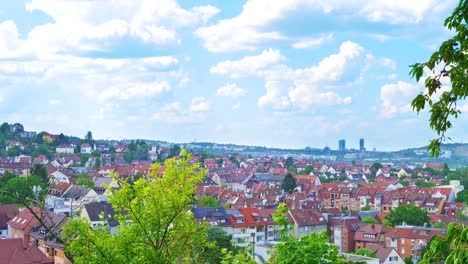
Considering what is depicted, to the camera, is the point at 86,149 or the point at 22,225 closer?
the point at 22,225

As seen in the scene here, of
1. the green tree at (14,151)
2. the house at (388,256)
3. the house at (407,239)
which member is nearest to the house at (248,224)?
the house at (407,239)

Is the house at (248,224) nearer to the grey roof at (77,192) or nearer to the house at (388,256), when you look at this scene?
the house at (388,256)

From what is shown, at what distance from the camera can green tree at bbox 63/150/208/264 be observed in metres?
12.2

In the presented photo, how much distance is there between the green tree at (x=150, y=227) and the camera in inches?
479

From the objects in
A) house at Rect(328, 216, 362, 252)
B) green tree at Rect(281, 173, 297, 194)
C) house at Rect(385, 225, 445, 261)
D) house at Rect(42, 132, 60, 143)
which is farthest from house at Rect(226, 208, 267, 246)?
house at Rect(42, 132, 60, 143)

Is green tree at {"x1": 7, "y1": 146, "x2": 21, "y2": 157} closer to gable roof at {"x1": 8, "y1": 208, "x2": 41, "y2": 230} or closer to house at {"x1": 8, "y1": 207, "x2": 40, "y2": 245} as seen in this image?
house at {"x1": 8, "y1": 207, "x2": 40, "y2": 245}

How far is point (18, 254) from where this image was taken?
3372 centimetres

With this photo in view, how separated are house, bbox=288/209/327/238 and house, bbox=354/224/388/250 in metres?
3.74

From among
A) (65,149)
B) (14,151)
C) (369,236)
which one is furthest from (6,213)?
(65,149)

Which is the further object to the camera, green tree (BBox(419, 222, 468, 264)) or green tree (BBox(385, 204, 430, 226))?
green tree (BBox(385, 204, 430, 226))

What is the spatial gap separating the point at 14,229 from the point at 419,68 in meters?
47.8

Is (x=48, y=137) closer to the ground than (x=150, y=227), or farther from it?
farther from it

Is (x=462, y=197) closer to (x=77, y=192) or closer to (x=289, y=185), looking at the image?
(x=289, y=185)

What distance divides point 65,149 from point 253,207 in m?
110
